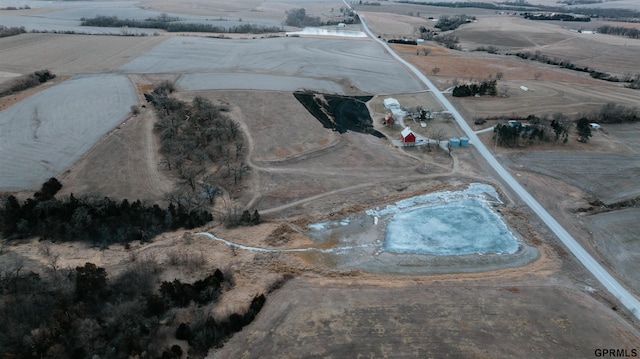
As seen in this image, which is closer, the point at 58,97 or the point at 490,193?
the point at 490,193

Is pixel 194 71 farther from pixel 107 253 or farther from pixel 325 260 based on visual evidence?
pixel 325 260

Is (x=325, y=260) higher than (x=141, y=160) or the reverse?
the reverse

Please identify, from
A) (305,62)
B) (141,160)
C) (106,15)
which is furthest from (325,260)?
(106,15)

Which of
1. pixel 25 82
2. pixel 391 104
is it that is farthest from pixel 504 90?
pixel 25 82

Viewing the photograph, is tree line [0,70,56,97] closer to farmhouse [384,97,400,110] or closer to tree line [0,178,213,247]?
tree line [0,178,213,247]

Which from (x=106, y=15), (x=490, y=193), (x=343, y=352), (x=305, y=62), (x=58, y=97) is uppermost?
(x=106, y=15)

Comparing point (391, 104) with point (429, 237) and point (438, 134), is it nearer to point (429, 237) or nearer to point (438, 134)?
point (438, 134)

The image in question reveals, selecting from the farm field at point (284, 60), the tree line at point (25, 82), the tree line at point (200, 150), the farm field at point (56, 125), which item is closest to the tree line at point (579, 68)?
the farm field at point (284, 60)

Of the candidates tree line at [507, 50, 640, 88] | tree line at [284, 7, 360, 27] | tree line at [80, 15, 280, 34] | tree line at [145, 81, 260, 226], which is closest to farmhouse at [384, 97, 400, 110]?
tree line at [145, 81, 260, 226]
